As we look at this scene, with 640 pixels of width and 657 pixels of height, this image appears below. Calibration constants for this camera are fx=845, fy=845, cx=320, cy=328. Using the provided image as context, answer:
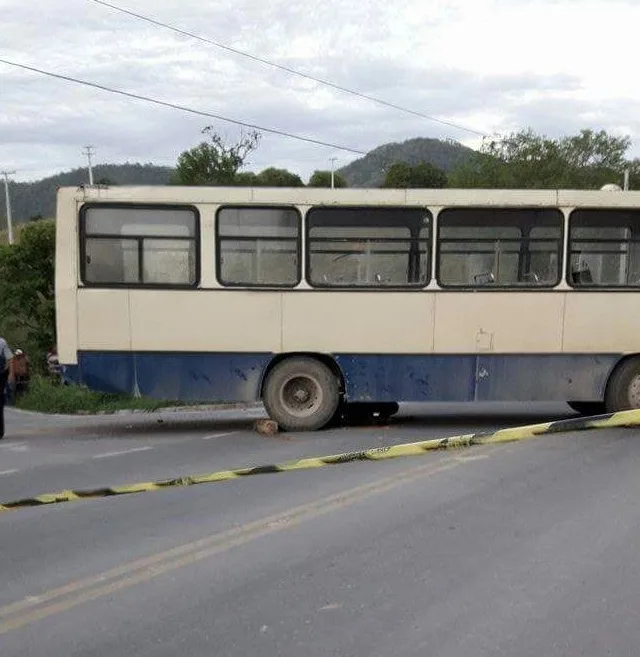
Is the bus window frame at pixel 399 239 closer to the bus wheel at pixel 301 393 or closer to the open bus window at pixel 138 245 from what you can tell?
the bus wheel at pixel 301 393

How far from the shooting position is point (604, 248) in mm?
10555

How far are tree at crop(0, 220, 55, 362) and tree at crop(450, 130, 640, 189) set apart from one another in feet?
80.4

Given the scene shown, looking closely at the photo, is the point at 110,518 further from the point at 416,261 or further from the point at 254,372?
the point at 416,261

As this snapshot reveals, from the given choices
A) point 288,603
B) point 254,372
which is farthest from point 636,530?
point 254,372

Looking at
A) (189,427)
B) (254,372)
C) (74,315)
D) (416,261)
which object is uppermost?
(416,261)

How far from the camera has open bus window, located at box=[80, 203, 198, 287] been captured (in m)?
10.3

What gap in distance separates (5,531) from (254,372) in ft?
15.2

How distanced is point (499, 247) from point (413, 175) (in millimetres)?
62799

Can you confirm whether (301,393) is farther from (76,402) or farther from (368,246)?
(76,402)

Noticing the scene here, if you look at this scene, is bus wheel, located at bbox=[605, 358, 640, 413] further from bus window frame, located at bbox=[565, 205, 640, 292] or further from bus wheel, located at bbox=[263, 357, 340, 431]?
bus wheel, located at bbox=[263, 357, 340, 431]

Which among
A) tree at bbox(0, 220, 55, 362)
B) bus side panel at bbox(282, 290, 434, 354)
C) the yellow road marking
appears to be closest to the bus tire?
bus side panel at bbox(282, 290, 434, 354)

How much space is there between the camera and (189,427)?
478 inches

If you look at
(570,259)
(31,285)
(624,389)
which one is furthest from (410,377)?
(31,285)

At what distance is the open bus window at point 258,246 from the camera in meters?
10.4
